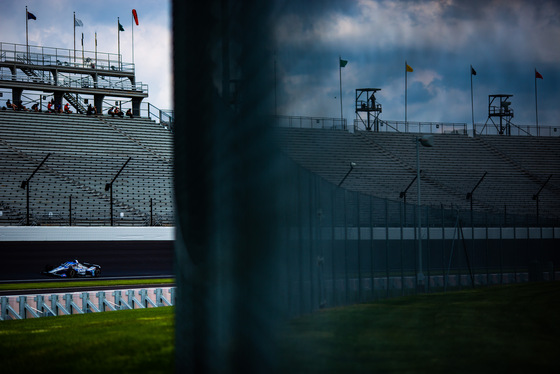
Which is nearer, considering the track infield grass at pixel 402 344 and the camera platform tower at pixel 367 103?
the camera platform tower at pixel 367 103

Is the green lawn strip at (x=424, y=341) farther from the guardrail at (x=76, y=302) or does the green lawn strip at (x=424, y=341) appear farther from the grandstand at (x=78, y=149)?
the grandstand at (x=78, y=149)

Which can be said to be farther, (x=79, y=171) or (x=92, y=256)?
(x=79, y=171)

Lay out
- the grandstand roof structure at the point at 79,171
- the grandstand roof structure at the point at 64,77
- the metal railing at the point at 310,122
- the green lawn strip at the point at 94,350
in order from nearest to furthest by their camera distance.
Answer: the metal railing at the point at 310,122 → the green lawn strip at the point at 94,350 → the grandstand roof structure at the point at 79,171 → the grandstand roof structure at the point at 64,77

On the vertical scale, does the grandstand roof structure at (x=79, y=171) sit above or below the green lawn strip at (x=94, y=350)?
above

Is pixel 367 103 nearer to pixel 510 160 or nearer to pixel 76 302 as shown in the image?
pixel 510 160

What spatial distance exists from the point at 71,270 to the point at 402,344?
1033 inches

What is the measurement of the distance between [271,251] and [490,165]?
5132 millimetres

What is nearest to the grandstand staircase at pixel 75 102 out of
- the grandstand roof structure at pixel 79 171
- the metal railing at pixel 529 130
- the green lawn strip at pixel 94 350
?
the grandstand roof structure at pixel 79 171

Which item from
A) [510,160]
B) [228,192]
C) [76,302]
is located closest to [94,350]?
[228,192]

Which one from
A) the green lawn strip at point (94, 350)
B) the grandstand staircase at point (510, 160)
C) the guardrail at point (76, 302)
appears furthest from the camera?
the guardrail at point (76, 302)

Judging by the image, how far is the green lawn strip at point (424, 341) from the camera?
3336 millimetres

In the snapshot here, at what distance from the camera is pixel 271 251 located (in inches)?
129

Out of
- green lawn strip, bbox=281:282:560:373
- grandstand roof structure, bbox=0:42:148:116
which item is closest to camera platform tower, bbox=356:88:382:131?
green lawn strip, bbox=281:282:560:373

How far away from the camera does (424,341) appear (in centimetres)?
414
